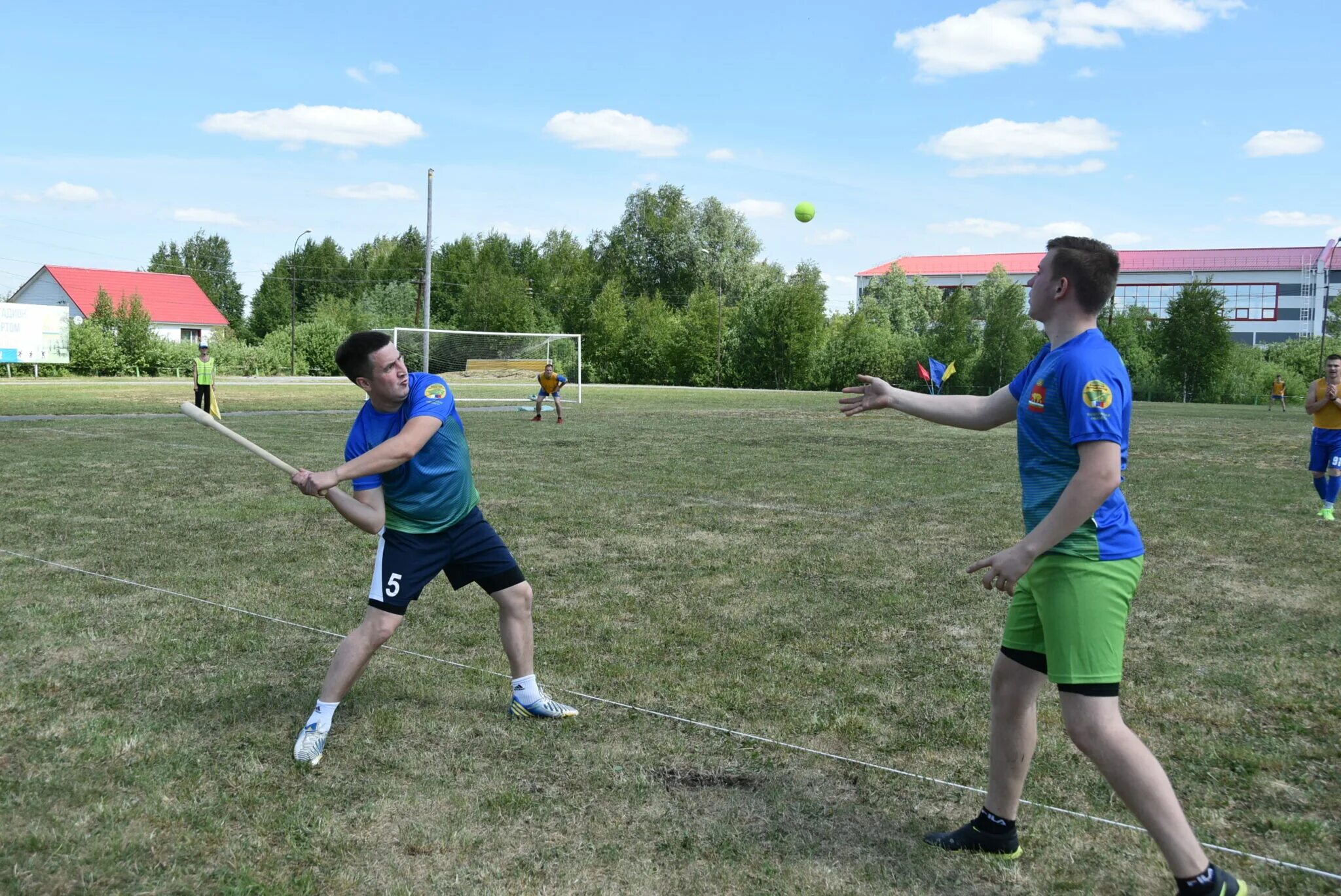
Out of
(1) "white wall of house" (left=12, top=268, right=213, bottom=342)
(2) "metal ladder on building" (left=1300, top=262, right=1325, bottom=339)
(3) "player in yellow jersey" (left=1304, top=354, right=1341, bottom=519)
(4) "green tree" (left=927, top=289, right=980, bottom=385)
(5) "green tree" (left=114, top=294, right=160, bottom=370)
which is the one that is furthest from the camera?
(2) "metal ladder on building" (left=1300, top=262, right=1325, bottom=339)

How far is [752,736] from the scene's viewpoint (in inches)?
177

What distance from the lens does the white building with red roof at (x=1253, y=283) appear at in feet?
321

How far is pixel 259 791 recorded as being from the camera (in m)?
3.86

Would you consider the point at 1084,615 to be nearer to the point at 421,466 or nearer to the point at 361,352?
the point at 421,466

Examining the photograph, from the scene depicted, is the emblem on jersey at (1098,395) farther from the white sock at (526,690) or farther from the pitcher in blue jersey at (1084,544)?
the white sock at (526,690)

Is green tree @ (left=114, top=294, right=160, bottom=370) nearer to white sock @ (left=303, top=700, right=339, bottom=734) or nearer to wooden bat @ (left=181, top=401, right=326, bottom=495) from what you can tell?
wooden bat @ (left=181, top=401, right=326, bottom=495)

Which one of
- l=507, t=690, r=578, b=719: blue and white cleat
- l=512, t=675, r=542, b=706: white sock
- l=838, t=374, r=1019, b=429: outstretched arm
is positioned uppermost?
l=838, t=374, r=1019, b=429: outstretched arm

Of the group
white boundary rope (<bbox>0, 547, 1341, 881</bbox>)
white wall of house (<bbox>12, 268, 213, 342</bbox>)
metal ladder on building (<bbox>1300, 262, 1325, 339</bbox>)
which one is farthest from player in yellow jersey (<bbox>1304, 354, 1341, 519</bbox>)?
metal ladder on building (<bbox>1300, 262, 1325, 339</bbox>)

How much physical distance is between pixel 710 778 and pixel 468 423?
66.6 ft

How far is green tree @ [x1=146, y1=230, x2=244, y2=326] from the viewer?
109875mm

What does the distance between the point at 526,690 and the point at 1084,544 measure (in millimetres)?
2659

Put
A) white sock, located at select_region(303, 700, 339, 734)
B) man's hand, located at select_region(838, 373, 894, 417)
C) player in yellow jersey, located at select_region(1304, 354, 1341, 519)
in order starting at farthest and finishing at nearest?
player in yellow jersey, located at select_region(1304, 354, 1341, 519)
white sock, located at select_region(303, 700, 339, 734)
man's hand, located at select_region(838, 373, 894, 417)

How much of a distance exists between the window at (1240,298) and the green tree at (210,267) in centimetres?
9152

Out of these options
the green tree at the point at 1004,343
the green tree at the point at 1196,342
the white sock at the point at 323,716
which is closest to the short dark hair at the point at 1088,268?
the white sock at the point at 323,716
